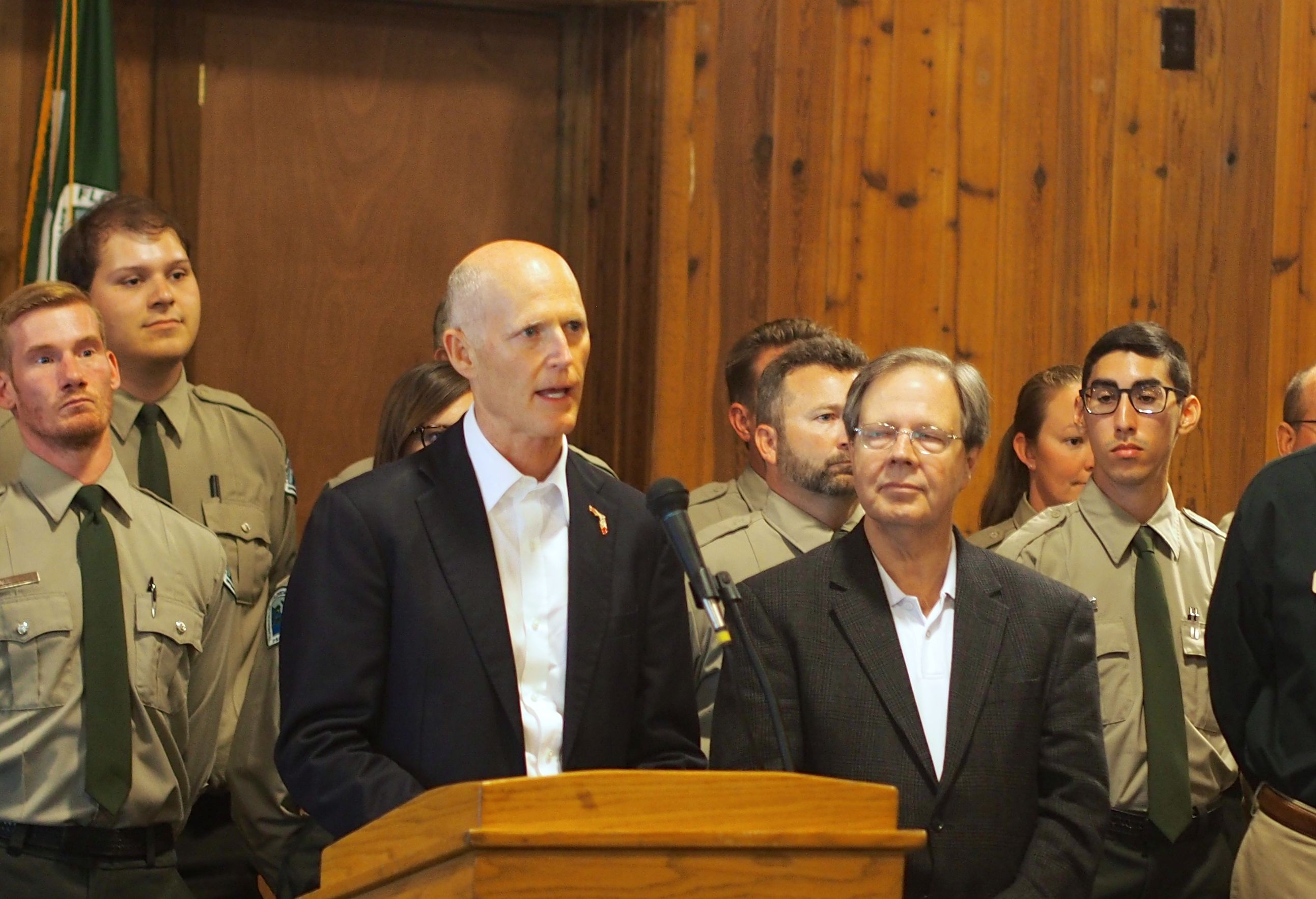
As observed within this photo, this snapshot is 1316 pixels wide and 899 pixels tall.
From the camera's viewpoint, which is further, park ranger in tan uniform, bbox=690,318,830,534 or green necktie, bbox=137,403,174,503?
park ranger in tan uniform, bbox=690,318,830,534

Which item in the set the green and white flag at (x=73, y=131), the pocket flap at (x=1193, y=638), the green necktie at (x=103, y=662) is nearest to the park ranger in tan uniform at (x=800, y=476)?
the pocket flap at (x=1193, y=638)

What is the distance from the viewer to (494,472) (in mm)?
2428

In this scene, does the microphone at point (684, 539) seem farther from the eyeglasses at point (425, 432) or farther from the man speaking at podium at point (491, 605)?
the eyeglasses at point (425, 432)

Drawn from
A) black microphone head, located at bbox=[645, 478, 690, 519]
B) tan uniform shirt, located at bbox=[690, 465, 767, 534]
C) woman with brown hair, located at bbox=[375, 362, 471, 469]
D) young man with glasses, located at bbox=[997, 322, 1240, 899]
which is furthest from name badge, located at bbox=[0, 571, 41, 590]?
young man with glasses, located at bbox=[997, 322, 1240, 899]

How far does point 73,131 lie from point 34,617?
5.07 ft

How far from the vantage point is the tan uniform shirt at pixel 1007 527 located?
13.6 feet

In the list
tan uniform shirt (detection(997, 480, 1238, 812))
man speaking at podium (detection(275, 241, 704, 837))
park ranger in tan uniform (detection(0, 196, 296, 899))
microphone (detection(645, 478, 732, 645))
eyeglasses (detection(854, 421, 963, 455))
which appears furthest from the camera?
park ranger in tan uniform (detection(0, 196, 296, 899))

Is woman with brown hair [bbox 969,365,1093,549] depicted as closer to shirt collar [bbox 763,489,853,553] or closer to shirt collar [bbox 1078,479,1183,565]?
shirt collar [bbox 1078,479,1183,565]

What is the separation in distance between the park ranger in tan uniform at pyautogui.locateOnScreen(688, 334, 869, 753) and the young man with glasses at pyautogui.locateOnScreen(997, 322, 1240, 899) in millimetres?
399

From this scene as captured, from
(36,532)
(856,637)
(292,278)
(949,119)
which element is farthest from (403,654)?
(949,119)

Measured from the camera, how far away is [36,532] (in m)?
3.05

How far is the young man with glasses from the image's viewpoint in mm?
3268

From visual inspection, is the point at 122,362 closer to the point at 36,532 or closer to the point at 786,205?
the point at 36,532

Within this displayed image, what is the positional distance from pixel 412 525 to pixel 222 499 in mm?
1404
